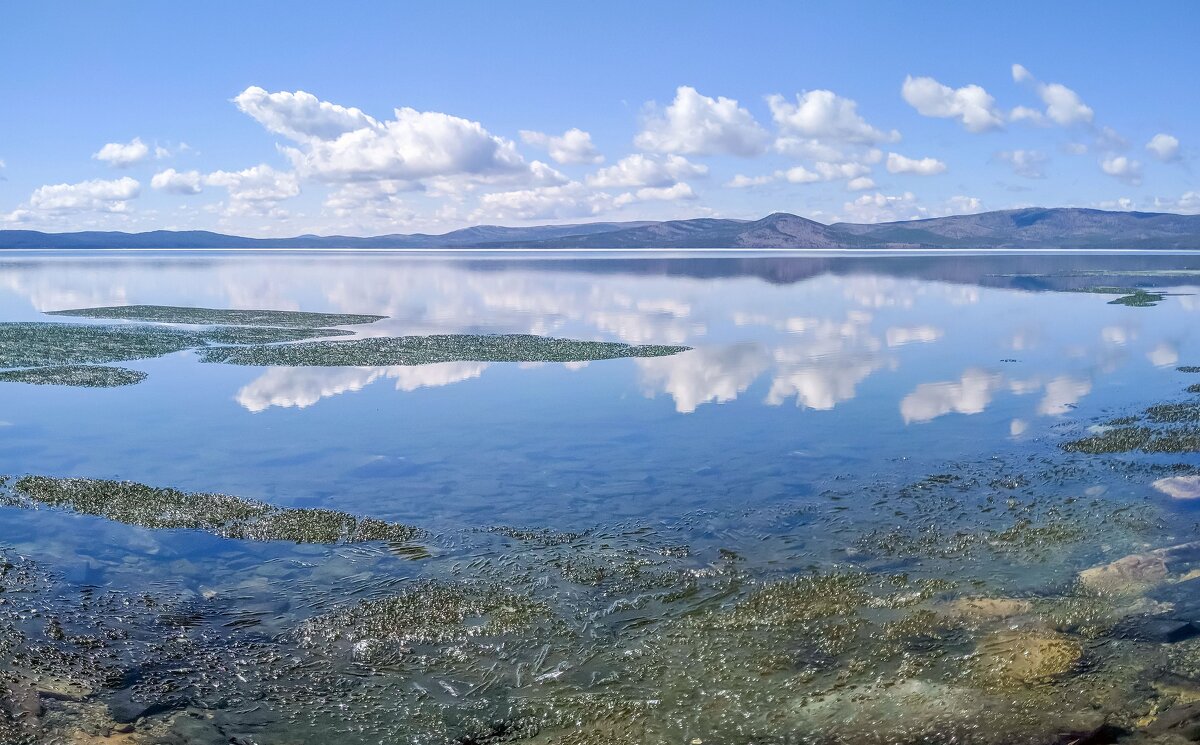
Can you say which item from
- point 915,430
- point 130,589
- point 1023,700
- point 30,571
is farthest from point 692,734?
point 915,430

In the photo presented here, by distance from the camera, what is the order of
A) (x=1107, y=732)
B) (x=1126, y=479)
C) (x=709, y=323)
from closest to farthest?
(x=1107, y=732) → (x=1126, y=479) → (x=709, y=323)

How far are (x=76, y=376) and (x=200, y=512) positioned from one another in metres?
27.9

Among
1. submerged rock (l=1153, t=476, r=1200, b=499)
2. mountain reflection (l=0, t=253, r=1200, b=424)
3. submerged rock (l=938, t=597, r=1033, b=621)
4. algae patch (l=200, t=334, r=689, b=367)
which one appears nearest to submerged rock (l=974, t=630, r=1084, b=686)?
submerged rock (l=938, t=597, r=1033, b=621)

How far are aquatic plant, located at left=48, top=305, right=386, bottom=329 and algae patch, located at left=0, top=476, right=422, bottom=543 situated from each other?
46190 mm

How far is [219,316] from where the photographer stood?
262 feet

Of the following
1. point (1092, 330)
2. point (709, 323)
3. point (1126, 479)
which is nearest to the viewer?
point (1126, 479)

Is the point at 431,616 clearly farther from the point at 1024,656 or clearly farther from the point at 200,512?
the point at 1024,656

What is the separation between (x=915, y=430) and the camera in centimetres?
3234

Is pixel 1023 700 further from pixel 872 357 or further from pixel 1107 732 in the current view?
pixel 872 357

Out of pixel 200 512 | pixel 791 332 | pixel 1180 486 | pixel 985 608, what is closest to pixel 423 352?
pixel 791 332

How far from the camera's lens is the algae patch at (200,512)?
69.8 feet

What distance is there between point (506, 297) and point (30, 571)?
8941 cm

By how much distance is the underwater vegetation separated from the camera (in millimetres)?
73500

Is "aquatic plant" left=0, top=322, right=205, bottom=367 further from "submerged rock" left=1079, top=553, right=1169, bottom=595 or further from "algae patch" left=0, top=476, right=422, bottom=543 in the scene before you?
"submerged rock" left=1079, top=553, right=1169, bottom=595
